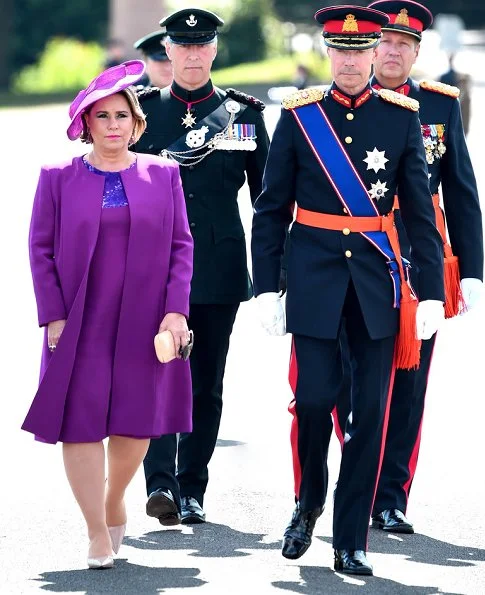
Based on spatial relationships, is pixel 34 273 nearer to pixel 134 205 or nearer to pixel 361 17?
pixel 134 205

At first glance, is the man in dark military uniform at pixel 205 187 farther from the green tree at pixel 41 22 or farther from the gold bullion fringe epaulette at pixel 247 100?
the green tree at pixel 41 22

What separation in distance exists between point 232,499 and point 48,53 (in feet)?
124

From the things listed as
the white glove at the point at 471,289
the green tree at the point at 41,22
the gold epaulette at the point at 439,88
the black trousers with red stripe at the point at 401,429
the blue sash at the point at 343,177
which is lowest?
the black trousers with red stripe at the point at 401,429

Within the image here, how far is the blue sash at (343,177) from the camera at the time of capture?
6211 mm

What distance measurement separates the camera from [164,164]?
6.25 m

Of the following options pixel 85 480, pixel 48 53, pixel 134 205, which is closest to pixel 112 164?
pixel 134 205

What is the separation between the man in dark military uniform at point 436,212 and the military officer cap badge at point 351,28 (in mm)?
735

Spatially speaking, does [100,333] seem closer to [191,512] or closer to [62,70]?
[191,512]

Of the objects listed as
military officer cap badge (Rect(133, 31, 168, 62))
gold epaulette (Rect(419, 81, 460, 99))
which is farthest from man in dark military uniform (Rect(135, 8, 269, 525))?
military officer cap badge (Rect(133, 31, 168, 62))

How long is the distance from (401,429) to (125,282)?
1534mm

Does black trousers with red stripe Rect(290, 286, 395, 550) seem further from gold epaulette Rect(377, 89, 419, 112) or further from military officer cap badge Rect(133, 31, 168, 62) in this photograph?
military officer cap badge Rect(133, 31, 168, 62)

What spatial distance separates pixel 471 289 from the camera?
6945 mm

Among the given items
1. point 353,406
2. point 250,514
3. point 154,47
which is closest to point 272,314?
point 353,406

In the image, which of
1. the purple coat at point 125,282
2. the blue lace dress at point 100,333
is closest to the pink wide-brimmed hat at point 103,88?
the purple coat at point 125,282
